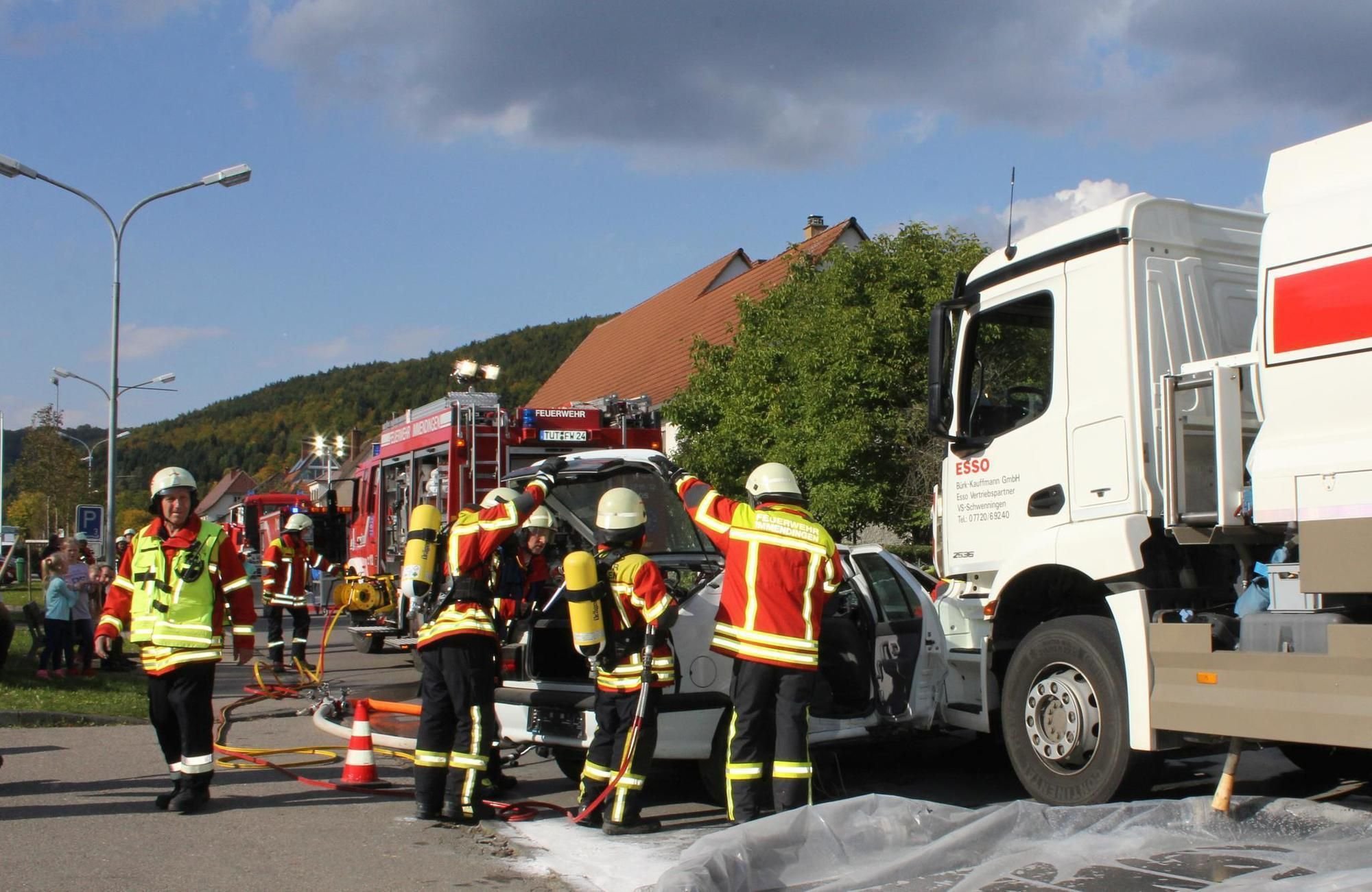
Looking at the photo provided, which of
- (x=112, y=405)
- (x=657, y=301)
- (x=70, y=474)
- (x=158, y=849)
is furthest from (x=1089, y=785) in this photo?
(x=70, y=474)

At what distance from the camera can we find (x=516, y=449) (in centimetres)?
1470

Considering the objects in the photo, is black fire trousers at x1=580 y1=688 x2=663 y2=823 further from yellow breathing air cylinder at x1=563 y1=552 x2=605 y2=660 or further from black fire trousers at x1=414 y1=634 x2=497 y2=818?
black fire trousers at x1=414 y1=634 x2=497 y2=818

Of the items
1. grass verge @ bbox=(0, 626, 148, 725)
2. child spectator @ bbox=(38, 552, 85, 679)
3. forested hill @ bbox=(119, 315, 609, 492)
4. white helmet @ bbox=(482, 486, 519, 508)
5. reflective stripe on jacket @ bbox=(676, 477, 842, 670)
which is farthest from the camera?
forested hill @ bbox=(119, 315, 609, 492)

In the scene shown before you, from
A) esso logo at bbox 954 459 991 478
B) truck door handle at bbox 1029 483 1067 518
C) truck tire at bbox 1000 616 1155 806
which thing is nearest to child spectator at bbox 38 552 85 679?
esso logo at bbox 954 459 991 478

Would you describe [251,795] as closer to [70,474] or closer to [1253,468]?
[1253,468]

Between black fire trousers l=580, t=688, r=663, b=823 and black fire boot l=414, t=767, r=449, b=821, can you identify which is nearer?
black fire trousers l=580, t=688, r=663, b=823

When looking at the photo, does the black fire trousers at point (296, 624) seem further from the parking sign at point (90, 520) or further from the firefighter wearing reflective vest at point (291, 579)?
the parking sign at point (90, 520)

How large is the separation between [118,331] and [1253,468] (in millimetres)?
22239

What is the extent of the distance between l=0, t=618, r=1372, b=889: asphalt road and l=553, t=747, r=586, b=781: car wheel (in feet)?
0.33

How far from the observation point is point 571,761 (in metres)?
7.64

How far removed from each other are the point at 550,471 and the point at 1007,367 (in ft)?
9.51

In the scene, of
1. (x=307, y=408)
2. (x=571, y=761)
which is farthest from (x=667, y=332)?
(x=307, y=408)

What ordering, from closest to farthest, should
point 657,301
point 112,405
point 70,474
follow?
point 112,405
point 70,474
point 657,301

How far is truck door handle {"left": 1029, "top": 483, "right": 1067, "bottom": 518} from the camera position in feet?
22.0
